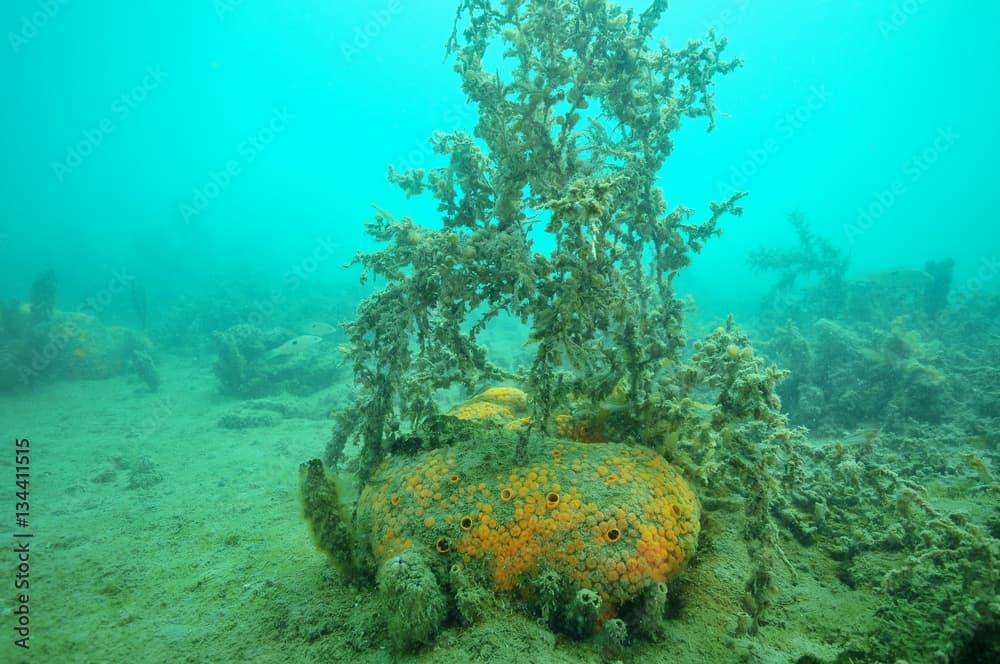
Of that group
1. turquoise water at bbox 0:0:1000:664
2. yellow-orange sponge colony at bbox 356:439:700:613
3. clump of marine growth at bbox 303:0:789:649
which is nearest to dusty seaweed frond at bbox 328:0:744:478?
clump of marine growth at bbox 303:0:789:649

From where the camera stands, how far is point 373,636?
331cm

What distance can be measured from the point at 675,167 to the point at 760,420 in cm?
16716

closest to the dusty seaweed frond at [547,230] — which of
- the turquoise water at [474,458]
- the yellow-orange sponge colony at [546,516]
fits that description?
the turquoise water at [474,458]

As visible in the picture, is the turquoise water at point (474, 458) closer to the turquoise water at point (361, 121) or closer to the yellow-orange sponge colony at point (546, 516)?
the yellow-orange sponge colony at point (546, 516)

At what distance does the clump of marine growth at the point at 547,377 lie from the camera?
3.36 metres

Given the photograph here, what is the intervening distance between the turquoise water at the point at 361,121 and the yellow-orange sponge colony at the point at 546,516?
5207cm

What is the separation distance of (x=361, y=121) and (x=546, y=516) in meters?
164

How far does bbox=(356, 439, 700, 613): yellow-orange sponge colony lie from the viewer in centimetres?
333

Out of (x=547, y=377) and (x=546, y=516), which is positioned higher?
(x=547, y=377)

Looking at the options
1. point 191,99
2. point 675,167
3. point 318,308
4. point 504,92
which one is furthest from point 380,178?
point 504,92

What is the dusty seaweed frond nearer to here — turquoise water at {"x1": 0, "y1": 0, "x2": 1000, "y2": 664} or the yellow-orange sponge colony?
turquoise water at {"x1": 0, "y1": 0, "x2": 1000, "y2": 664}

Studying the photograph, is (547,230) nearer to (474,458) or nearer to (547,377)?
(547,377)

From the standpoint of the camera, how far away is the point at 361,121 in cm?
14212

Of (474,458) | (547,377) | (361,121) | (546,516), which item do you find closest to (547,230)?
(547,377)
